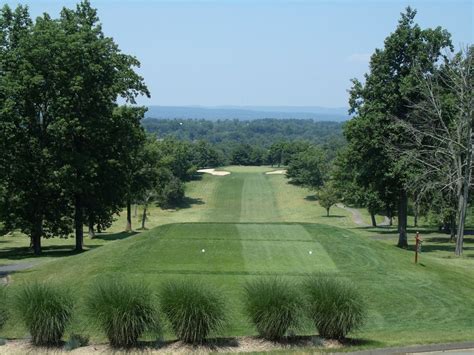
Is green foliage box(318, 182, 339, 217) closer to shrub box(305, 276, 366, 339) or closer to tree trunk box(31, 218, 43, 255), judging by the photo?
tree trunk box(31, 218, 43, 255)

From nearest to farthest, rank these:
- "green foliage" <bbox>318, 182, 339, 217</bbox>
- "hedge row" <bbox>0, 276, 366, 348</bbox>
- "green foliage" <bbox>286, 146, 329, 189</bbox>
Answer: "hedge row" <bbox>0, 276, 366, 348</bbox>
"green foliage" <bbox>318, 182, 339, 217</bbox>
"green foliage" <bbox>286, 146, 329, 189</bbox>

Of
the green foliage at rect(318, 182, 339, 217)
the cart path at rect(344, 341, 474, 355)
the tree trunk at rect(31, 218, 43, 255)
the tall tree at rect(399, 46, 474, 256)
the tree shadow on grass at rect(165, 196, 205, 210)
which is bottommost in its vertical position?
the tree shadow on grass at rect(165, 196, 205, 210)

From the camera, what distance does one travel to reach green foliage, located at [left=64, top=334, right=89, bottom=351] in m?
10.2

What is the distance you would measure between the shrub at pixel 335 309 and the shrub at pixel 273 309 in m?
0.31

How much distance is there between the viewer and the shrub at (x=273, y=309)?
408 inches

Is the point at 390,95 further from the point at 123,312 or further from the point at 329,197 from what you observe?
the point at 329,197

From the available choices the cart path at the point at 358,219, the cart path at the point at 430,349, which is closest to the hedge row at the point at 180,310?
the cart path at the point at 430,349

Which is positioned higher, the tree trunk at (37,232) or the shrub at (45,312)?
the shrub at (45,312)

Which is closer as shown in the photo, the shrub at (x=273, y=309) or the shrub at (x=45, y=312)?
the shrub at (x=45, y=312)

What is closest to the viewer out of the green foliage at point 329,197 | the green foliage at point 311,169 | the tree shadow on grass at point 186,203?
the green foliage at point 329,197

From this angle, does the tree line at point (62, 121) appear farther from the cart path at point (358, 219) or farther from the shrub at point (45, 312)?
the cart path at point (358, 219)

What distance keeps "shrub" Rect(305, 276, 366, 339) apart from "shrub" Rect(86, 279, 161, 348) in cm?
286

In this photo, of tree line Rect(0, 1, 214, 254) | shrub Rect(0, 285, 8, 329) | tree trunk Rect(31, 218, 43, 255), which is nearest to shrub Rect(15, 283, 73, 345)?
shrub Rect(0, 285, 8, 329)

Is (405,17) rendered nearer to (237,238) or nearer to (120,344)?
(237,238)
